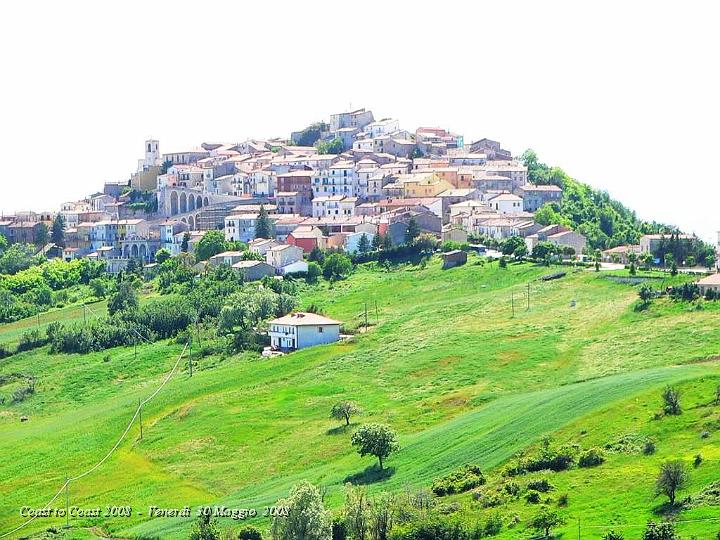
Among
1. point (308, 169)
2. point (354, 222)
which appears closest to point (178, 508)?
point (354, 222)

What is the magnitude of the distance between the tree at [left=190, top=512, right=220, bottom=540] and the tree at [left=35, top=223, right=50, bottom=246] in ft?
253

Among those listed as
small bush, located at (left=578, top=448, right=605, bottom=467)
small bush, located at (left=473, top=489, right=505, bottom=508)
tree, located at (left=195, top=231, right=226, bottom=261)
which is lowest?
small bush, located at (left=473, top=489, right=505, bottom=508)

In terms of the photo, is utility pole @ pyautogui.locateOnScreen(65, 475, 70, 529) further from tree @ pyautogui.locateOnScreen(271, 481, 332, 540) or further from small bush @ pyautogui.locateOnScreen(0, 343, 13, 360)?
small bush @ pyautogui.locateOnScreen(0, 343, 13, 360)

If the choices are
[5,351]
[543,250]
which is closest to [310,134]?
[543,250]

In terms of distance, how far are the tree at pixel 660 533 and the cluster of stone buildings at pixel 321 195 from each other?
5457 centimetres

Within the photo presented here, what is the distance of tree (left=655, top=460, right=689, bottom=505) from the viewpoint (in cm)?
4366

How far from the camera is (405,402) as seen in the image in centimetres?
6431

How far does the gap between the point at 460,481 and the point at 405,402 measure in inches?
565

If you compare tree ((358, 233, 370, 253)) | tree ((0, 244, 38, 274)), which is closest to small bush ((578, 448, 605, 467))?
tree ((358, 233, 370, 253))

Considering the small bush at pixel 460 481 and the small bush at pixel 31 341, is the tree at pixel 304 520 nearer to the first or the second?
the small bush at pixel 460 481

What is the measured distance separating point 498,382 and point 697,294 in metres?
13.1

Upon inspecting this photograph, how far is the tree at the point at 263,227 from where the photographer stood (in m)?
107

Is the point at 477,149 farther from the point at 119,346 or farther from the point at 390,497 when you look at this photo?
the point at 390,497

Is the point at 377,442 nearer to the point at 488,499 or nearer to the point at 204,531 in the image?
the point at 488,499
